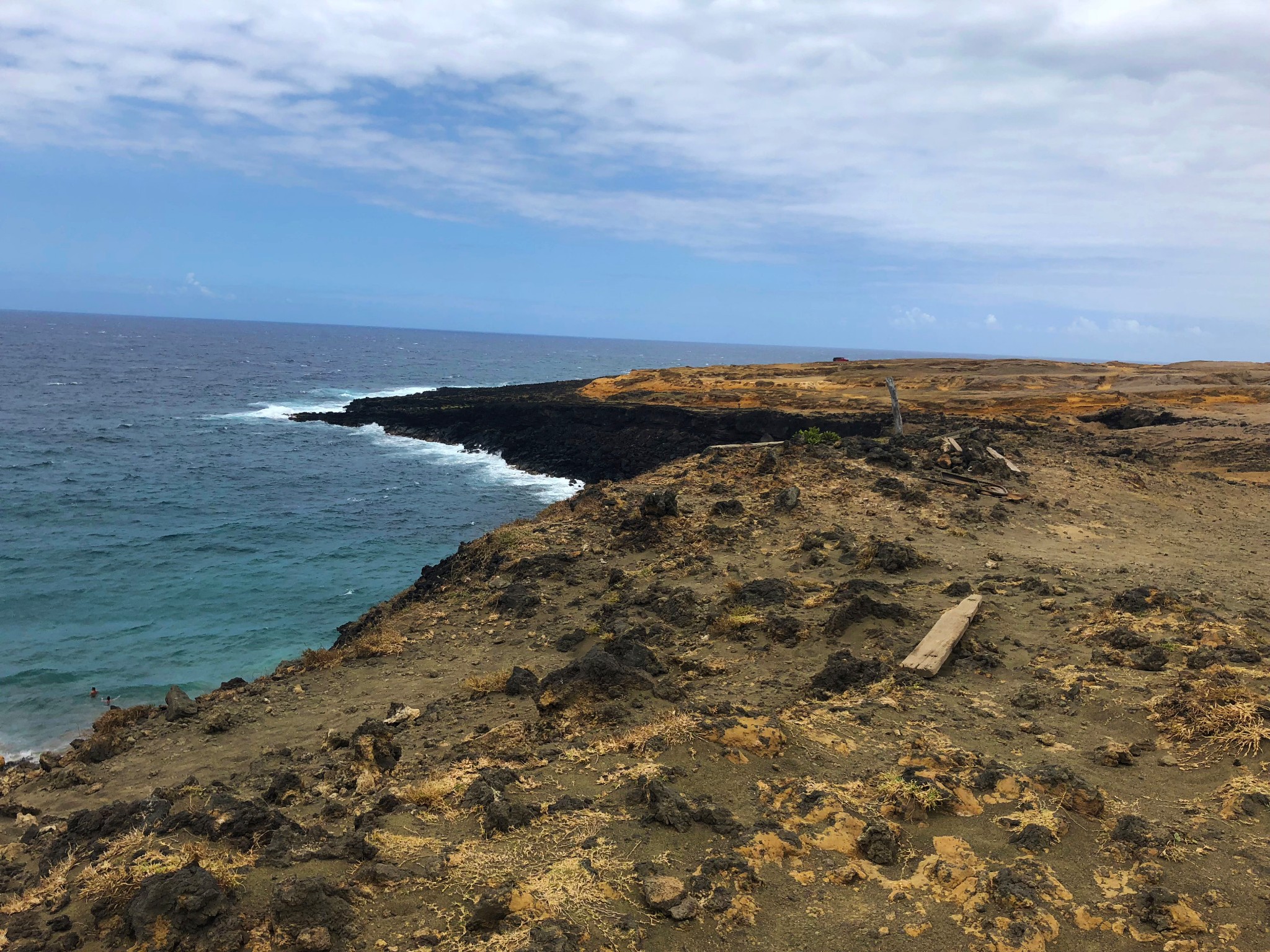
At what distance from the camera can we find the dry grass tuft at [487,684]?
8812mm

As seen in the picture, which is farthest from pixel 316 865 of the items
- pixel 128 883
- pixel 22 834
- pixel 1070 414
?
pixel 1070 414

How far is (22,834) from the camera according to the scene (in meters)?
6.96

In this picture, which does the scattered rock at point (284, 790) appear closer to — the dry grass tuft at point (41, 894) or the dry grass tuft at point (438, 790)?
the dry grass tuft at point (438, 790)

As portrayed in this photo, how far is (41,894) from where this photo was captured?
5.33 m

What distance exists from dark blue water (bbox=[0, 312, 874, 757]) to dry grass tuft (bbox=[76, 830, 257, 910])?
11.6 meters

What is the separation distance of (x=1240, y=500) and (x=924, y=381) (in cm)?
3356

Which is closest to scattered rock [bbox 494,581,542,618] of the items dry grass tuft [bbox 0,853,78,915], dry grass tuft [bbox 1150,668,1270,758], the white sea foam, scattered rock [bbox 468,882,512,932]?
dry grass tuft [bbox 0,853,78,915]

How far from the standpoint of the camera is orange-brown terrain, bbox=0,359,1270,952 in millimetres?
4664

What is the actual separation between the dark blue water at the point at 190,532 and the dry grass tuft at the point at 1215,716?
17500mm

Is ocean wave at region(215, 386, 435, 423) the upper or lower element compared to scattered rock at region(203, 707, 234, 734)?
upper

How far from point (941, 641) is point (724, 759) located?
3.36 m

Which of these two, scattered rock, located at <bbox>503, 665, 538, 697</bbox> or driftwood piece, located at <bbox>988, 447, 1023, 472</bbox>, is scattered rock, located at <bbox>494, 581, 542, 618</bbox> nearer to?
scattered rock, located at <bbox>503, 665, 538, 697</bbox>

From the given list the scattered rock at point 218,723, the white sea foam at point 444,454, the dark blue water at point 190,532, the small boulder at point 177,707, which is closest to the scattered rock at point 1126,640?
the scattered rock at point 218,723

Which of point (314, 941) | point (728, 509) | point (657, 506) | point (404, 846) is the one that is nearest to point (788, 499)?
point (728, 509)
